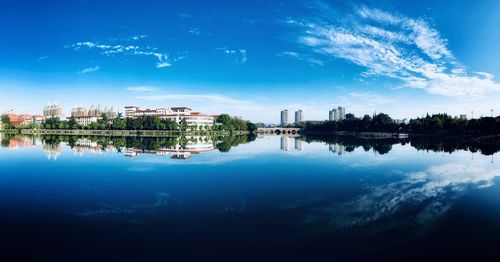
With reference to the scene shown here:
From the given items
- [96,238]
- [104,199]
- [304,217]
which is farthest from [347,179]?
[96,238]

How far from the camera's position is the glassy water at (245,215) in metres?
7.65

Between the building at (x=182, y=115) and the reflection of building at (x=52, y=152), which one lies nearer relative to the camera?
the reflection of building at (x=52, y=152)

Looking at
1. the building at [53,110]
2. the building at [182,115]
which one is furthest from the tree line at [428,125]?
the building at [53,110]

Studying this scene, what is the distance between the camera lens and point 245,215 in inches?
405

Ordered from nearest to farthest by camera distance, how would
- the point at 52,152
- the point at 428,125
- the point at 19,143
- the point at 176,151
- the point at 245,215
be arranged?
the point at 245,215, the point at 52,152, the point at 176,151, the point at 19,143, the point at 428,125

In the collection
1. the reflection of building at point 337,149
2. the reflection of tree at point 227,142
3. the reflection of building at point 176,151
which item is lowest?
the reflection of building at point 337,149

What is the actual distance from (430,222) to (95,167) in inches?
712

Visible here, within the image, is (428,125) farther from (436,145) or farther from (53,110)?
(53,110)

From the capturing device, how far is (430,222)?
9984mm

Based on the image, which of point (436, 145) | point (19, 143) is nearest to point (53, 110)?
point (19, 143)

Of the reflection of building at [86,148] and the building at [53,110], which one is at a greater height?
the building at [53,110]

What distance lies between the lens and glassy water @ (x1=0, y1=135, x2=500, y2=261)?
301 inches

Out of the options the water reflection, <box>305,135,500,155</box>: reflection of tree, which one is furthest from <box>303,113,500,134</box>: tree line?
the water reflection

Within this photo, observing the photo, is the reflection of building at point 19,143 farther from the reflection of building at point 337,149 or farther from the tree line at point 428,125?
the tree line at point 428,125
